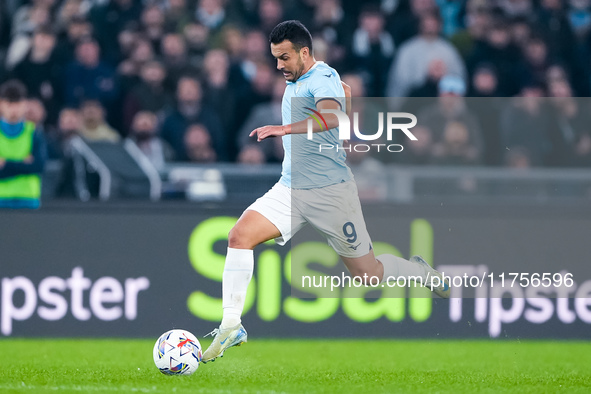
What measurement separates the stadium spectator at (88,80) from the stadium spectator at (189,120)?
0.85 meters

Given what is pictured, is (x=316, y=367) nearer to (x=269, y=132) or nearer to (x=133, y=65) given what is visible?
(x=269, y=132)

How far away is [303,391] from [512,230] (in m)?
3.70

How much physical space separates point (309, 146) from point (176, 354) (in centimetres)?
153

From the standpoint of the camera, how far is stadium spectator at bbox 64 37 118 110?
10750 millimetres

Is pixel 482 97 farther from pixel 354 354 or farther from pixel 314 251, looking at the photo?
pixel 354 354

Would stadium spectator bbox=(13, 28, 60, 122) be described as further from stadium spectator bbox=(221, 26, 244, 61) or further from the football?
the football

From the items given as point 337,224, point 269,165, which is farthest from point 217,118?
point 337,224

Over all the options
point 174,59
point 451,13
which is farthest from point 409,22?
point 174,59

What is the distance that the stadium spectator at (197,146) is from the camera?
388 inches

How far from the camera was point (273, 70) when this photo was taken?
1115 centimetres

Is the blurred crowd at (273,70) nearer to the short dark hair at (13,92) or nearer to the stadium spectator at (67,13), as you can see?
the stadium spectator at (67,13)

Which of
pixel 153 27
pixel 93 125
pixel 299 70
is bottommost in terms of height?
pixel 93 125

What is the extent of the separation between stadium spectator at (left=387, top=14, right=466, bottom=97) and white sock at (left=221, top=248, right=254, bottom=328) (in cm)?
499

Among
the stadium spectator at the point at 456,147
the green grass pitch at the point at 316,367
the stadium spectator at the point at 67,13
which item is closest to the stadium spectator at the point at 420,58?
the stadium spectator at the point at 456,147
